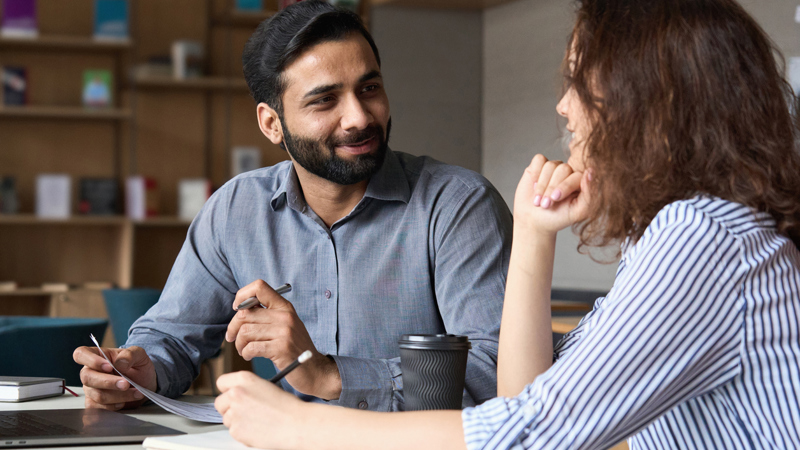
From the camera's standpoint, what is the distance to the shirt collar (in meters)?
1.58

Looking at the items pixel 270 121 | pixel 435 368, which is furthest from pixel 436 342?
pixel 270 121

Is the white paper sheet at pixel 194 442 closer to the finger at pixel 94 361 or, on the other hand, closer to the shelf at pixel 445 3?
the finger at pixel 94 361

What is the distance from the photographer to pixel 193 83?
519 centimetres

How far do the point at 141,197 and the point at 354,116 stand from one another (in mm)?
3908

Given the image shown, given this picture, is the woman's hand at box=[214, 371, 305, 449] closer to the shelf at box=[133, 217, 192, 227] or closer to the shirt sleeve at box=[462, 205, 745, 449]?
the shirt sleeve at box=[462, 205, 745, 449]

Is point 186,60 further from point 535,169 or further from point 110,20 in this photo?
point 535,169

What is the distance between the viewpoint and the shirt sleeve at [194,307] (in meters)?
1.53

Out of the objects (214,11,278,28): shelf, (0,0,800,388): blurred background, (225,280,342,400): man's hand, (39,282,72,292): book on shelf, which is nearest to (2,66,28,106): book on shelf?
(0,0,800,388): blurred background

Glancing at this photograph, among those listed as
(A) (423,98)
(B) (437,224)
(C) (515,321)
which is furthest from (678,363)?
(A) (423,98)

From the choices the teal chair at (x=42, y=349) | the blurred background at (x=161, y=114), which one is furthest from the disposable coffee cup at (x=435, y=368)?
the blurred background at (x=161, y=114)

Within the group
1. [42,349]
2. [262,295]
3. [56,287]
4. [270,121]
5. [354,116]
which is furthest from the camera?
[56,287]

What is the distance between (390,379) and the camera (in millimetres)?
1270

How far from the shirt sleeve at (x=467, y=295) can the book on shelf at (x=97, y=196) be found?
411 cm

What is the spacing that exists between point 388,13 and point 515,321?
4443mm
